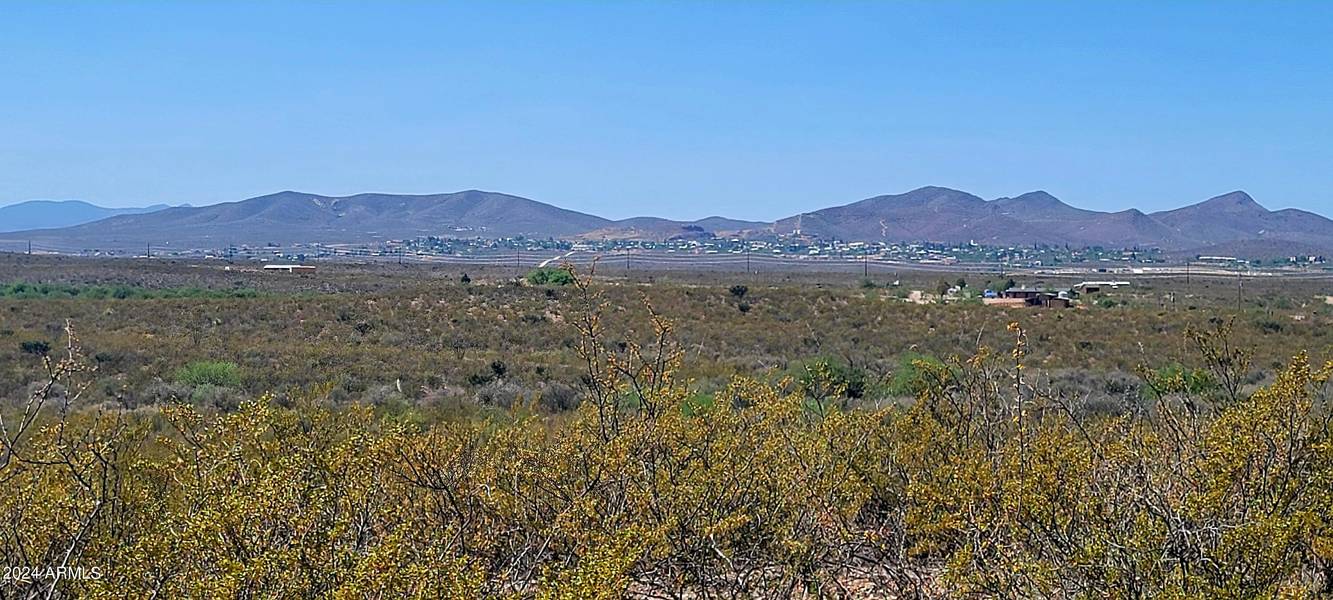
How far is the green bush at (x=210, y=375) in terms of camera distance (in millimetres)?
23797

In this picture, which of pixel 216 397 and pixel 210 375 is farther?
pixel 210 375

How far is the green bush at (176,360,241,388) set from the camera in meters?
23.8

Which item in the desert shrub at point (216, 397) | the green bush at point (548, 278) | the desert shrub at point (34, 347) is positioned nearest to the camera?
the desert shrub at point (216, 397)

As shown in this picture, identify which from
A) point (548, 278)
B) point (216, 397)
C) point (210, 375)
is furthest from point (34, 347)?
point (548, 278)

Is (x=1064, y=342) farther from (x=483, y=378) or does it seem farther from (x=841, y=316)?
(x=483, y=378)

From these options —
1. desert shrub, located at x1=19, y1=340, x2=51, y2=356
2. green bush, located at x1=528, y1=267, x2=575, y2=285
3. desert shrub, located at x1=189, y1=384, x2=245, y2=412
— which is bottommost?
desert shrub, located at x1=189, y1=384, x2=245, y2=412

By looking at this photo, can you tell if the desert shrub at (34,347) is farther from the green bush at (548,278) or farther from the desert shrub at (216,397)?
the green bush at (548,278)

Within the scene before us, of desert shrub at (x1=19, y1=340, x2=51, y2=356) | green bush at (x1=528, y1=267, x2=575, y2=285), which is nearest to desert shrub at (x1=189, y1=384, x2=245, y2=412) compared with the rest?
desert shrub at (x1=19, y1=340, x2=51, y2=356)

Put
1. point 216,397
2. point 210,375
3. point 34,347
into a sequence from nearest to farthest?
point 216,397 < point 210,375 < point 34,347

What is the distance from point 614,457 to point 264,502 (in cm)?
233

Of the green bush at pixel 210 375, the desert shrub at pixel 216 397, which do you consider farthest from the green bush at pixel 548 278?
the desert shrub at pixel 216 397

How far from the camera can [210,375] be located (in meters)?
24.3

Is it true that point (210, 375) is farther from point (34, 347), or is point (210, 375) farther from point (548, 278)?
point (548, 278)

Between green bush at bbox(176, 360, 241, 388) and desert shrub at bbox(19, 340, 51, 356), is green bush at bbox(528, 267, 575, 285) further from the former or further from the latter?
green bush at bbox(176, 360, 241, 388)
